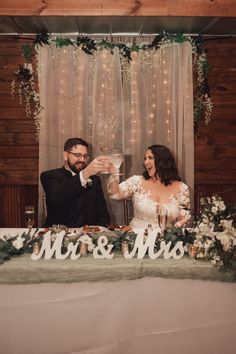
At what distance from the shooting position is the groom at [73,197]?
3.08m

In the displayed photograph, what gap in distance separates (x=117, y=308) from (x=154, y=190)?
1484mm

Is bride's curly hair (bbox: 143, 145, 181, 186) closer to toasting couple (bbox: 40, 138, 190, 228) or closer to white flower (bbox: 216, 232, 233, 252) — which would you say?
toasting couple (bbox: 40, 138, 190, 228)

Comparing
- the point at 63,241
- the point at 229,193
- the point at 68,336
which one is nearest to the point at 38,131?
the point at 229,193

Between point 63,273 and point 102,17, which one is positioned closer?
point 63,273

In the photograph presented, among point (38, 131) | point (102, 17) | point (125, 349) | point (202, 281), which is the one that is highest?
point (102, 17)

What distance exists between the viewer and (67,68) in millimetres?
4086

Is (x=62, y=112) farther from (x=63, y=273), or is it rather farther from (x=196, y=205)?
(x=63, y=273)

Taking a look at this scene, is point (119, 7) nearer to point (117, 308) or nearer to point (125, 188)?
point (125, 188)

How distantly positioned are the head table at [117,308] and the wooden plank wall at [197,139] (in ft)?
9.42

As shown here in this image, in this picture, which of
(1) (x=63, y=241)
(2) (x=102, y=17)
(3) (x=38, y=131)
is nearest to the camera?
(1) (x=63, y=241)

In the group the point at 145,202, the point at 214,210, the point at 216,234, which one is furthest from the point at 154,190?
the point at 216,234

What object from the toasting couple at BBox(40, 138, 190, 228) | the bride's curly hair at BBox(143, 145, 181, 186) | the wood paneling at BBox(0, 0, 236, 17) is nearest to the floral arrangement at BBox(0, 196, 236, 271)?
the toasting couple at BBox(40, 138, 190, 228)

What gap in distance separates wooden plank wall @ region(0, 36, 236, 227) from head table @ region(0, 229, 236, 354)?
9.42ft

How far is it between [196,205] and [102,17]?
2308 millimetres
